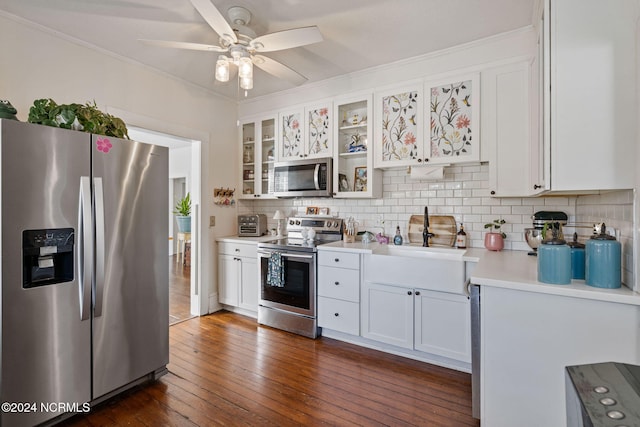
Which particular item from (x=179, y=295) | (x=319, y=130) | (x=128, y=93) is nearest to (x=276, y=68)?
(x=319, y=130)

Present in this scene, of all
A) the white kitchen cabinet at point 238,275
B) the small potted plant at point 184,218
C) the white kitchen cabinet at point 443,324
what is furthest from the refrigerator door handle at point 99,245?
the small potted plant at point 184,218

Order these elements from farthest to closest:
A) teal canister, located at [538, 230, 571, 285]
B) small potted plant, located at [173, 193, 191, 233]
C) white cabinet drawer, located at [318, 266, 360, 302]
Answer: small potted plant, located at [173, 193, 191, 233] < white cabinet drawer, located at [318, 266, 360, 302] < teal canister, located at [538, 230, 571, 285]

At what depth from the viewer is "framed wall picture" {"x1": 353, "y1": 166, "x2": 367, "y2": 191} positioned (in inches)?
130

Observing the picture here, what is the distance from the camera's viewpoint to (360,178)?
336cm

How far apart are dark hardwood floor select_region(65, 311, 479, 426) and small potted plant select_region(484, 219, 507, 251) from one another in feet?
3.47

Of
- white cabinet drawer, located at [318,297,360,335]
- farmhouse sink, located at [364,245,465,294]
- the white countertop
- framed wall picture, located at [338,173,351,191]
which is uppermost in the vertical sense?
framed wall picture, located at [338,173,351,191]

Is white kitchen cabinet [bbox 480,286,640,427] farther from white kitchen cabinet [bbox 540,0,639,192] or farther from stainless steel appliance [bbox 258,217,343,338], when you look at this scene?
stainless steel appliance [bbox 258,217,343,338]

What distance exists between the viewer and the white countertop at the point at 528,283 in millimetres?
1265

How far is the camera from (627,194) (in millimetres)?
1396

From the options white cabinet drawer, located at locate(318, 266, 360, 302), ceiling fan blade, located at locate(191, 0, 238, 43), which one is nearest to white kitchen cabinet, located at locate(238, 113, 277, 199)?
white cabinet drawer, located at locate(318, 266, 360, 302)

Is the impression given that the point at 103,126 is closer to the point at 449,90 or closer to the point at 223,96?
→ the point at 223,96

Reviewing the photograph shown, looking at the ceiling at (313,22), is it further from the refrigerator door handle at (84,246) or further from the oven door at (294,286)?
the oven door at (294,286)

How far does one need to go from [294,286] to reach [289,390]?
1.09m

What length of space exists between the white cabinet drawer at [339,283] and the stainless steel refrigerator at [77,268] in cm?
135
